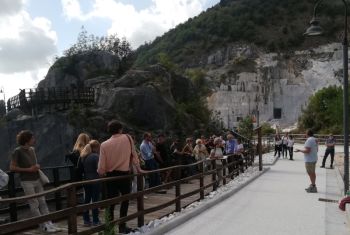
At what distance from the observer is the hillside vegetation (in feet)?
497

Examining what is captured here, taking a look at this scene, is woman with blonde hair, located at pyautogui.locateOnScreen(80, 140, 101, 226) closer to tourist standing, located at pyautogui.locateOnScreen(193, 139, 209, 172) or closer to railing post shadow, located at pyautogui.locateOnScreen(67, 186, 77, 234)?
railing post shadow, located at pyautogui.locateOnScreen(67, 186, 77, 234)

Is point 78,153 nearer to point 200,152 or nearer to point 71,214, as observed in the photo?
point 71,214

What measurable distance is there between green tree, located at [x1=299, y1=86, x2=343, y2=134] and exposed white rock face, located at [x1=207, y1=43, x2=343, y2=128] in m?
19.0

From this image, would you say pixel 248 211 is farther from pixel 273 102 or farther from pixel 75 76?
pixel 273 102

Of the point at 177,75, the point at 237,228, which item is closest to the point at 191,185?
the point at 237,228

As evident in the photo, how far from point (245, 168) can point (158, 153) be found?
892cm

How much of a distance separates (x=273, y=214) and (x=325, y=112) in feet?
231

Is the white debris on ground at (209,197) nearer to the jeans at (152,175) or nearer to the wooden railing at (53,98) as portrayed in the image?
the jeans at (152,175)

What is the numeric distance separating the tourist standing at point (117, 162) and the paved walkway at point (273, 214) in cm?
129

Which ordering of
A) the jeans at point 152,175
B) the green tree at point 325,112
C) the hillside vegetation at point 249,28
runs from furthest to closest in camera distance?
the hillside vegetation at point 249,28, the green tree at point 325,112, the jeans at point 152,175

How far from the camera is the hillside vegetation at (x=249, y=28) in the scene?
15138 centimetres

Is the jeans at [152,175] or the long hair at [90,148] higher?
the long hair at [90,148]

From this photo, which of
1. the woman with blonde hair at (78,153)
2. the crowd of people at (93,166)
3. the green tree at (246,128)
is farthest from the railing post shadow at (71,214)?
the green tree at (246,128)

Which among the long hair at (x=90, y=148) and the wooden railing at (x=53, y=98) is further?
the wooden railing at (x=53, y=98)
